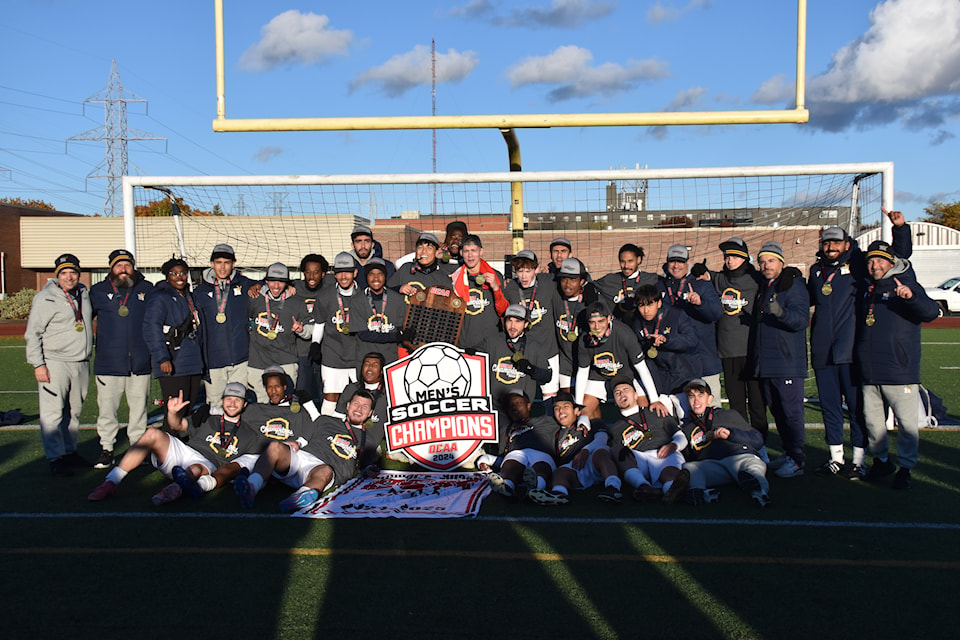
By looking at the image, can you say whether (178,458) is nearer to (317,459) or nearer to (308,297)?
(317,459)

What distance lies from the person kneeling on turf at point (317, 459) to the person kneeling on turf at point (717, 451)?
2.70 meters

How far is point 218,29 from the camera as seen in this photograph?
370 inches

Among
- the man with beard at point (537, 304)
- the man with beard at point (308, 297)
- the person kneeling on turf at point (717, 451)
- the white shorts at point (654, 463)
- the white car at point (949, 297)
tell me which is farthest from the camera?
the white car at point (949, 297)

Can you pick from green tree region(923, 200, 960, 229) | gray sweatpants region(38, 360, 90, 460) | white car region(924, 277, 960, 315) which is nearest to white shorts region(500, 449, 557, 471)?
gray sweatpants region(38, 360, 90, 460)

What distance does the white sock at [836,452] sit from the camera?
6789 millimetres

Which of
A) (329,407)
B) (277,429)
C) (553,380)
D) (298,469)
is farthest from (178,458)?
(553,380)

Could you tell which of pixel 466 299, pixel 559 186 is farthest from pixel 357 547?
pixel 559 186

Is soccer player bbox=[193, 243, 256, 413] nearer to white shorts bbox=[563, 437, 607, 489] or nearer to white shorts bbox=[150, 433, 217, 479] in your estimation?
white shorts bbox=[150, 433, 217, 479]

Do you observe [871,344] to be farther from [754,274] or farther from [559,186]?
[559,186]

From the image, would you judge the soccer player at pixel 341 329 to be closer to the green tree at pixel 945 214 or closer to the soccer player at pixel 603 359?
the soccer player at pixel 603 359

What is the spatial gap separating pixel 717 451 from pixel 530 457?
1.48 m

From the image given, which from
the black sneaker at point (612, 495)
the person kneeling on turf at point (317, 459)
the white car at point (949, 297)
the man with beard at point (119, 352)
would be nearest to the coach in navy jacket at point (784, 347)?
the black sneaker at point (612, 495)

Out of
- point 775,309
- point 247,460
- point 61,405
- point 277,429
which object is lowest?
point 247,460

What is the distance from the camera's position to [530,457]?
6402 millimetres
